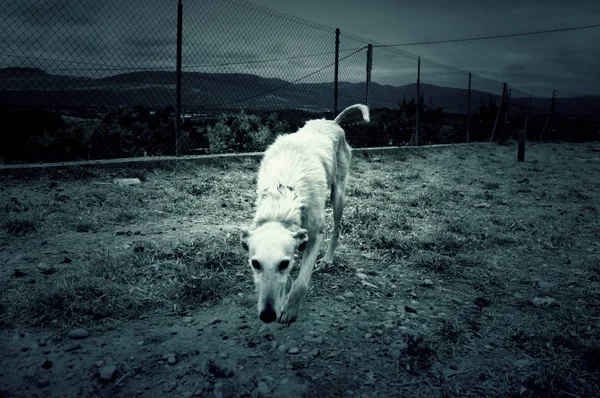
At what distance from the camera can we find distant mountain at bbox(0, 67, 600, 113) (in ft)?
18.3

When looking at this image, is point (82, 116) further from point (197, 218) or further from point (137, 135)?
point (197, 218)

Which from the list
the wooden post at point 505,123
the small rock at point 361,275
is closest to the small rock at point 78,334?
the small rock at point 361,275

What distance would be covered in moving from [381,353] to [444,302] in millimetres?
938

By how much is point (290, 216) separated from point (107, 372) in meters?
1.40

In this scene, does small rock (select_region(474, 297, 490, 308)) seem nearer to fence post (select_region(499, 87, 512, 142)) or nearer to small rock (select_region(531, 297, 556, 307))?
small rock (select_region(531, 297, 556, 307))

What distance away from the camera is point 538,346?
8.10ft

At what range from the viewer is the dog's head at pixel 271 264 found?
2367 mm

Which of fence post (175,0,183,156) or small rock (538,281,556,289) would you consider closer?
small rock (538,281,556,289)

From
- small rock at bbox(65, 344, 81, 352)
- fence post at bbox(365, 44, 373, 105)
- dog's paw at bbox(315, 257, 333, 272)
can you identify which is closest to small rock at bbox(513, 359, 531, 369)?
dog's paw at bbox(315, 257, 333, 272)

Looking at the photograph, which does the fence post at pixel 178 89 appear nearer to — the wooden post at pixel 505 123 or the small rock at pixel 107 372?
the small rock at pixel 107 372

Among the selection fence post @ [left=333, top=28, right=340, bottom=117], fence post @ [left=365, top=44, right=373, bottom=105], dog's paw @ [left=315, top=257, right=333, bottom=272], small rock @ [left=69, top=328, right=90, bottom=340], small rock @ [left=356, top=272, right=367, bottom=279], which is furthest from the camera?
fence post @ [left=365, top=44, right=373, bottom=105]

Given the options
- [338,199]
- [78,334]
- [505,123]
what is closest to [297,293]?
[78,334]

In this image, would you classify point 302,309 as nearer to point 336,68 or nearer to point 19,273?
point 19,273

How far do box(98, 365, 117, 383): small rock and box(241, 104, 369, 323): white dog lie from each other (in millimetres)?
828
